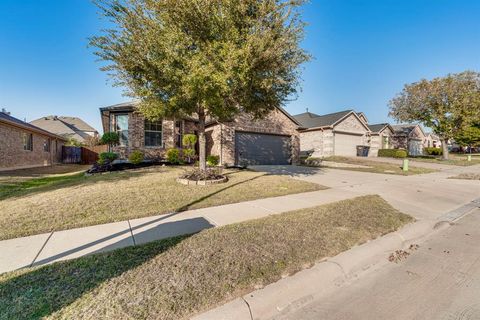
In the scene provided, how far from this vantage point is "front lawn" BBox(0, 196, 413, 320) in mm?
2119

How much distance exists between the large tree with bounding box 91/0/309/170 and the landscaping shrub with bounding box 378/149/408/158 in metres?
23.4

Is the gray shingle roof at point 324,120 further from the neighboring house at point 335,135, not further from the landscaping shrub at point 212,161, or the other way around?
the landscaping shrub at point 212,161

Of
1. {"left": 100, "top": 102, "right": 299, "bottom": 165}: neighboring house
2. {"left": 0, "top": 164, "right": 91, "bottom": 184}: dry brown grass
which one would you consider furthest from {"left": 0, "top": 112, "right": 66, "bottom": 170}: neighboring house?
{"left": 100, "top": 102, "right": 299, "bottom": 165}: neighboring house

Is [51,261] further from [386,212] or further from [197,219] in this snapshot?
[386,212]

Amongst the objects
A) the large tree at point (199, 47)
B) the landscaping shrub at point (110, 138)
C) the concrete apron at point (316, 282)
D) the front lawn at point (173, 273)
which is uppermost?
the large tree at point (199, 47)

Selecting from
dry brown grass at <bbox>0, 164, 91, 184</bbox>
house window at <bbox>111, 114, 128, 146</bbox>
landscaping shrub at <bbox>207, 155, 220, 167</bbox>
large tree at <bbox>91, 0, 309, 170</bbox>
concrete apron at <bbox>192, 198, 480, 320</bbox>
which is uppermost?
large tree at <bbox>91, 0, 309, 170</bbox>

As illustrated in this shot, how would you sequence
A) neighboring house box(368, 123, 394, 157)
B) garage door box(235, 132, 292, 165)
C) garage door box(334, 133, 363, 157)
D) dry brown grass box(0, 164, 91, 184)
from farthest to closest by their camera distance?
1. neighboring house box(368, 123, 394, 157)
2. garage door box(334, 133, 363, 157)
3. garage door box(235, 132, 292, 165)
4. dry brown grass box(0, 164, 91, 184)

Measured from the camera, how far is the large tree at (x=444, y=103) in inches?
812

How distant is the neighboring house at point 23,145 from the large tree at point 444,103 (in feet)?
110

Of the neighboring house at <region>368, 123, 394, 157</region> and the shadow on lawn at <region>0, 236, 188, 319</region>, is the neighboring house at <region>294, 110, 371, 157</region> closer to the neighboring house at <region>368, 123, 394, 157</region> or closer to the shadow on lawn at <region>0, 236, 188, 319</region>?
the neighboring house at <region>368, 123, 394, 157</region>

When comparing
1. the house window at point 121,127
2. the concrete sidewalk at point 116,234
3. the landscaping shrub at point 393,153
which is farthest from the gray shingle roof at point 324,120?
the concrete sidewalk at point 116,234

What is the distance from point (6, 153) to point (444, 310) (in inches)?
799

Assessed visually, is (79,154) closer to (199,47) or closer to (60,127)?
(60,127)

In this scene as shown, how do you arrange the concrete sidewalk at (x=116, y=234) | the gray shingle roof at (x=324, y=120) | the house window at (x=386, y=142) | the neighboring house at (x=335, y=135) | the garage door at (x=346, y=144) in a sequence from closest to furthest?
1. the concrete sidewalk at (x=116, y=234)
2. the neighboring house at (x=335, y=135)
3. the gray shingle roof at (x=324, y=120)
4. the garage door at (x=346, y=144)
5. the house window at (x=386, y=142)
